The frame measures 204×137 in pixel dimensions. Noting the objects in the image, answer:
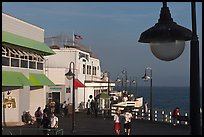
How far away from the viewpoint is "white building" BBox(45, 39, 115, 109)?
44406 millimetres

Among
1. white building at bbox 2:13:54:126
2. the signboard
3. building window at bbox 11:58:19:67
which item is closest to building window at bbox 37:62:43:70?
white building at bbox 2:13:54:126

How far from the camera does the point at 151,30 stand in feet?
18.8

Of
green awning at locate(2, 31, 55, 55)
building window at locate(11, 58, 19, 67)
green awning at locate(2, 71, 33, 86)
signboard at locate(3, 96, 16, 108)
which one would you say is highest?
green awning at locate(2, 31, 55, 55)

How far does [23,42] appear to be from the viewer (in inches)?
1139

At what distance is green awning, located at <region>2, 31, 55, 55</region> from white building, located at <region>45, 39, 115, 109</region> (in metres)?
10.1

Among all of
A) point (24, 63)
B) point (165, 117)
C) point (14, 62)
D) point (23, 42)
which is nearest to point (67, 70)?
point (24, 63)

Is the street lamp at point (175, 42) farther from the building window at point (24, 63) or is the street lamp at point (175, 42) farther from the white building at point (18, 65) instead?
the building window at point (24, 63)

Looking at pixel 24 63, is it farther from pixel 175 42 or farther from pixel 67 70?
pixel 175 42

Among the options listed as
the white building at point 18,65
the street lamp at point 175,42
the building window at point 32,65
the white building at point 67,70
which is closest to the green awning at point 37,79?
the white building at point 18,65

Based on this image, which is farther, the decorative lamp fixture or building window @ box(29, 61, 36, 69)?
building window @ box(29, 61, 36, 69)

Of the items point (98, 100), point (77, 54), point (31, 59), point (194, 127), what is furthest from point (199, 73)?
point (77, 54)

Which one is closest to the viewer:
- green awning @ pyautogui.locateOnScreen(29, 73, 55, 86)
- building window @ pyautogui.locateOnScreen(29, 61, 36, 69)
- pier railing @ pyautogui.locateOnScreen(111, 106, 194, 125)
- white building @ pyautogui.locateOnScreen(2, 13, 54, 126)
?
white building @ pyautogui.locateOnScreen(2, 13, 54, 126)

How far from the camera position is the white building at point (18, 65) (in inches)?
1061

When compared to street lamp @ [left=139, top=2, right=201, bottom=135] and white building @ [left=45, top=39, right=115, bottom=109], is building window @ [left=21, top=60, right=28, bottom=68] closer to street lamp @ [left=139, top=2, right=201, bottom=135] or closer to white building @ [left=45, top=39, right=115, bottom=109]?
white building @ [left=45, top=39, right=115, bottom=109]
